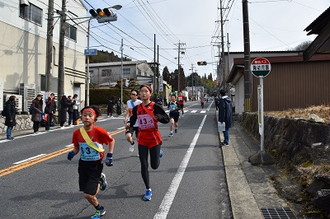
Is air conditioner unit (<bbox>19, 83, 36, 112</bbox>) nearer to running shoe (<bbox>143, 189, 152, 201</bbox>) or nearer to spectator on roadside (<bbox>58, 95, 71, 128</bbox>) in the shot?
spectator on roadside (<bbox>58, 95, 71, 128</bbox>)

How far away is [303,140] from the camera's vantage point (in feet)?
21.1

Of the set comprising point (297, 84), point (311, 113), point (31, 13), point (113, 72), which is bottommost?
point (311, 113)

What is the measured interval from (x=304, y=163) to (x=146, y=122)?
122 inches

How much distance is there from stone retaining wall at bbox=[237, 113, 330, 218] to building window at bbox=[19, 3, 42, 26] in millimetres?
17706

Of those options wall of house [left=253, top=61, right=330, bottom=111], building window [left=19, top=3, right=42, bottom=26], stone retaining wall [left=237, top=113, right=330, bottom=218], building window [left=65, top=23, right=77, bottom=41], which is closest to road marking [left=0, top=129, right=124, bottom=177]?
stone retaining wall [left=237, top=113, right=330, bottom=218]

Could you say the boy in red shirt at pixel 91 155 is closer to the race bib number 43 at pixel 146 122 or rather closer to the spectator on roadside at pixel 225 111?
the race bib number 43 at pixel 146 122

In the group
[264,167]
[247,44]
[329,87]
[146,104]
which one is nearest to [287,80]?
[329,87]

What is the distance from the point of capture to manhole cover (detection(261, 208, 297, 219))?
4.39 m

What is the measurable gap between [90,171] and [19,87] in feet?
56.0

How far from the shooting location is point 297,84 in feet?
61.4

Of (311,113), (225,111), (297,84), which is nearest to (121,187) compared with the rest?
(311,113)

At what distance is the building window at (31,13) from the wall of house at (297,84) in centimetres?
1533

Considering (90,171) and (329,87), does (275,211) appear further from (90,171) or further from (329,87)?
(329,87)

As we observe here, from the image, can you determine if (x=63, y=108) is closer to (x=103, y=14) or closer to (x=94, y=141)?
(x=103, y=14)
